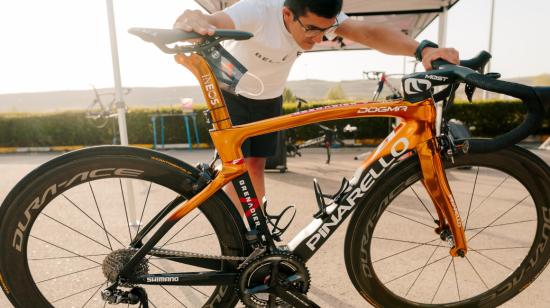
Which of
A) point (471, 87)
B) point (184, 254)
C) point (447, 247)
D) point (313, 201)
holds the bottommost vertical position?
point (313, 201)

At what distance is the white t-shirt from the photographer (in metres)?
1.66

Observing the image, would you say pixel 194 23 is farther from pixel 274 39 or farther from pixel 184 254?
pixel 184 254

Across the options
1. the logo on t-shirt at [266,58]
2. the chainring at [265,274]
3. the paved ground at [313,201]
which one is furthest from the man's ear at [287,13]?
the paved ground at [313,201]

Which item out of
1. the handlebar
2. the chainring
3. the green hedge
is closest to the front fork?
the handlebar

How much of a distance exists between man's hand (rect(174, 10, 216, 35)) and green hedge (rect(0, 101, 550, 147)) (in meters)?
8.26

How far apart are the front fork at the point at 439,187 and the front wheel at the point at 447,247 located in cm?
A: 5

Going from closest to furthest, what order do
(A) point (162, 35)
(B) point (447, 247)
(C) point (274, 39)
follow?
(A) point (162, 35) < (C) point (274, 39) < (B) point (447, 247)

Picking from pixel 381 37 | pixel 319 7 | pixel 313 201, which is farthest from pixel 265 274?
pixel 313 201

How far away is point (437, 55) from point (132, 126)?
9.98 metres

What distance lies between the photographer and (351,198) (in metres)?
1.57

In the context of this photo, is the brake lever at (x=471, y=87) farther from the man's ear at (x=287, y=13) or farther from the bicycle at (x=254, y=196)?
the man's ear at (x=287, y=13)

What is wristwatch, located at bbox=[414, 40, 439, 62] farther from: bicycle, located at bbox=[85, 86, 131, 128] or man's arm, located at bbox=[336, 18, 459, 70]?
bicycle, located at bbox=[85, 86, 131, 128]

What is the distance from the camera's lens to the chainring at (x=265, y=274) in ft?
5.00

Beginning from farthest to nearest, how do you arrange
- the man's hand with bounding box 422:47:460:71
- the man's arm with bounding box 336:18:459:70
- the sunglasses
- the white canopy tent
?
the white canopy tent → the man's arm with bounding box 336:18:459:70 → the sunglasses → the man's hand with bounding box 422:47:460:71
